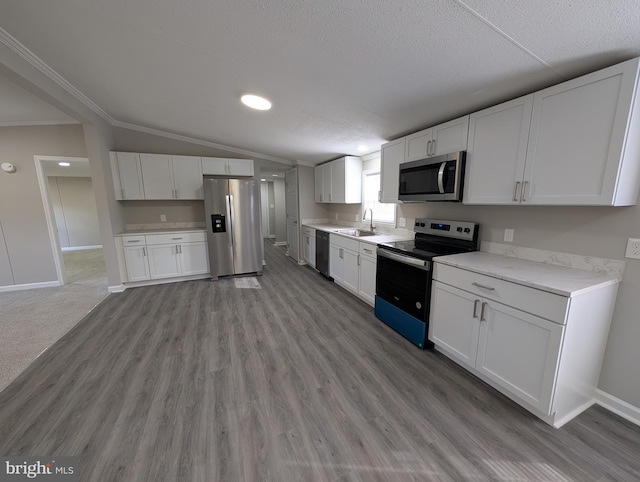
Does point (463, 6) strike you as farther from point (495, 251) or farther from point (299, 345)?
point (299, 345)

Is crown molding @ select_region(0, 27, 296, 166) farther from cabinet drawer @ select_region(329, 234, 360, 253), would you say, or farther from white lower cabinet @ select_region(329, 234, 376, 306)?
white lower cabinet @ select_region(329, 234, 376, 306)

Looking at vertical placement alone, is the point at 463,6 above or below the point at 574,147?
above

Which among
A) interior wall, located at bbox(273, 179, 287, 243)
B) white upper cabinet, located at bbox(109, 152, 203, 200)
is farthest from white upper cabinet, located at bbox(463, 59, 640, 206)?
interior wall, located at bbox(273, 179, 287, 243)

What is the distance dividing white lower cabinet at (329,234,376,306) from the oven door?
0.29 metres

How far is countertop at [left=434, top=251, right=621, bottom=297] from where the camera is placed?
1.46m

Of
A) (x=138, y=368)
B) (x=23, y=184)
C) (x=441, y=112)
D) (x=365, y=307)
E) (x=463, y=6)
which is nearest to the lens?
(x=463, y=6)

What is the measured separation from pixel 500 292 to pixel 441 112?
1639 mm

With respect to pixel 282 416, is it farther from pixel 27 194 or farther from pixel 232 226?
pixel 27 194

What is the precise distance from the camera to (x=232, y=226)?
4.36 meters

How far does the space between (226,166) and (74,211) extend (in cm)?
565

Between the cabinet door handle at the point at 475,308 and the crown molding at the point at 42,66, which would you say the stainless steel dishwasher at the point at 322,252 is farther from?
the crown molding at the point at 42,66

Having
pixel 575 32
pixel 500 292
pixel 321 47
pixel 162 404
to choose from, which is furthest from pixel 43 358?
pixel 575 32

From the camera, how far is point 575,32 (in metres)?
1.22

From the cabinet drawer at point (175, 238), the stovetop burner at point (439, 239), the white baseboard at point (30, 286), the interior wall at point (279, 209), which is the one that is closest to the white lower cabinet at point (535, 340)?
the stovetop burner at point (439, 239)
